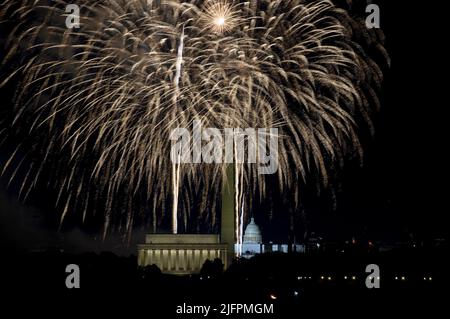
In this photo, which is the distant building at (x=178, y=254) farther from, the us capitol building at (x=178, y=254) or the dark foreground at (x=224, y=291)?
the dark foreground at (x=224, y=291)

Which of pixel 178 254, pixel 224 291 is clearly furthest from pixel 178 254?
pixel 224 291

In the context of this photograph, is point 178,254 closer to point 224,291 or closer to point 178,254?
point 178,254

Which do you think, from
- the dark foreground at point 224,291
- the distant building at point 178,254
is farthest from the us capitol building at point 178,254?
the dark foreground at point 224,291

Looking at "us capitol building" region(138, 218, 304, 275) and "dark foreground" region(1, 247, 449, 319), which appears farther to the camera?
"us capitol building" region(138, 218, 304, 275)

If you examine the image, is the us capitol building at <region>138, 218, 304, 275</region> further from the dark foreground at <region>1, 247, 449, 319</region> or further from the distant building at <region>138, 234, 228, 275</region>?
the dark foreground at <region>1, 247, 449, 319</region>

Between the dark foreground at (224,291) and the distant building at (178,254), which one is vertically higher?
the distant building at (178,254)

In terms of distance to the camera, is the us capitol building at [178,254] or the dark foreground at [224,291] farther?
the us capitol building at [178,254]

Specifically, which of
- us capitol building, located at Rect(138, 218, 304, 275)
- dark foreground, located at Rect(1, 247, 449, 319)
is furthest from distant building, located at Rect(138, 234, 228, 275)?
dark foreground, located at Rect(1, 247, 449, 319)

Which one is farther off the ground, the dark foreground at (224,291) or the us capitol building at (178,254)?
the us capitol building at (178,254)
